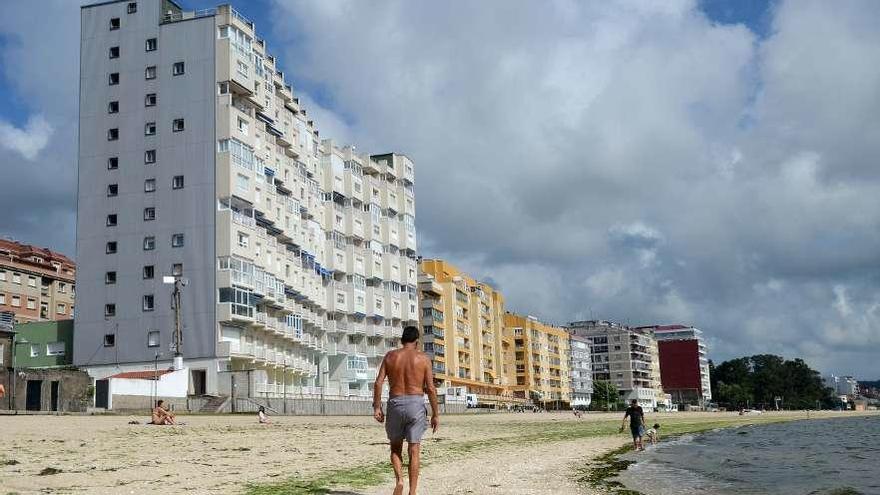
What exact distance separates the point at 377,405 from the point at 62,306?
11175 centimetres

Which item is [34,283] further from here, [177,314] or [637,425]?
[637,425]

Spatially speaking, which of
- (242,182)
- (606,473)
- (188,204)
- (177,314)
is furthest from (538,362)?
(606,473)

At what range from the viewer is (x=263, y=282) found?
82875 millimetres

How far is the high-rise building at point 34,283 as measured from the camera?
10306 centimetres

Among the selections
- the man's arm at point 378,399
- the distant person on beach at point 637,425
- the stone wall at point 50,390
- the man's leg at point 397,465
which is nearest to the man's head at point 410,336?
the man's arm at point 378,399

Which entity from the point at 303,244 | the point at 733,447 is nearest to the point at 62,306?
the point at 303,244

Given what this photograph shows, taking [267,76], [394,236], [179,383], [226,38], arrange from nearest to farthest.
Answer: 1. [179,383]
2. [226,38]
3. [267,76]
4. [394,236]

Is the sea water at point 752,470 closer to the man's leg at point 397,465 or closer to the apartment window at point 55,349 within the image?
the man's leg at point 397,465

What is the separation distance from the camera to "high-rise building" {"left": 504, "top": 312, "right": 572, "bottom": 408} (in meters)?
172

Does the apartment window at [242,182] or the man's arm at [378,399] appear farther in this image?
the apartment window at [242,182]

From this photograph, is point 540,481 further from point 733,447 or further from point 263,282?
point 263,282

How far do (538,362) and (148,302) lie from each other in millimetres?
112043

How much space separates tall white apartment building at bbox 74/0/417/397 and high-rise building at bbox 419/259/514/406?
35628mm

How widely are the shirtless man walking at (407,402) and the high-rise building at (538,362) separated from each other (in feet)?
516
